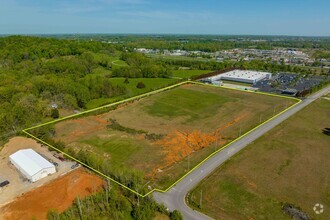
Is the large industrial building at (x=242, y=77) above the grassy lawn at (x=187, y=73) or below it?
above

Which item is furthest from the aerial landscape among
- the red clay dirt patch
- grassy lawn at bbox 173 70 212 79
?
grassy lawn at bbox 173 70 212 79

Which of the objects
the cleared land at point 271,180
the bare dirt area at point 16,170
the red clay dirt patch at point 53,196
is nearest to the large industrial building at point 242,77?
the cleared land at point 271,180

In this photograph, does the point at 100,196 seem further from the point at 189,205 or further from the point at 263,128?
the point at 263,128

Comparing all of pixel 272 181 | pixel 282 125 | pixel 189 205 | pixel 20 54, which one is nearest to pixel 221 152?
pixel 272 181

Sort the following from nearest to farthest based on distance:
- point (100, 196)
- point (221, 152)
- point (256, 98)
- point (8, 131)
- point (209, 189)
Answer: point (100, 196) < point (209, 189) < point (221, 152) < point (8, 131) < point (256, 98)

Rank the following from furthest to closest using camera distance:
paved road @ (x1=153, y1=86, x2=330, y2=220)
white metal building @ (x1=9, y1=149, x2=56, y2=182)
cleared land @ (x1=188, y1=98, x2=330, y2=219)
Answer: white metal building @ (x1=9, y1=149, x2=56, y2=182), cleared land @ (x1=188, y1=98, x2=330, y2=219), paved road @ (x1=153, y1=86, x2=330, y2=220)

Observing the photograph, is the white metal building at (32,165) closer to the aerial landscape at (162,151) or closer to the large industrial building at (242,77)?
the aerial landscape at (162,151)

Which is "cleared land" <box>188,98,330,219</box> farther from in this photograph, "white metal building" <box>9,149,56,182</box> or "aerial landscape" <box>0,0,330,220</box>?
"white metal building" <box>9,149,56,182</box>
